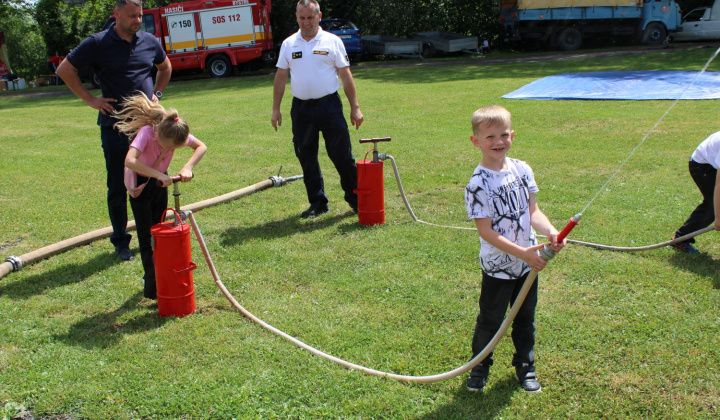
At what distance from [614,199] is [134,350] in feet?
16.4

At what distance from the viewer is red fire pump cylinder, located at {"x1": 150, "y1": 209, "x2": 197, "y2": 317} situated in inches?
153

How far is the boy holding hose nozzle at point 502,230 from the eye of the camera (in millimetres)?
2889

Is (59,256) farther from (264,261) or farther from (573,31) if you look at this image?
(573,31)

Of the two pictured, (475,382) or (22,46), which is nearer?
(475,382)

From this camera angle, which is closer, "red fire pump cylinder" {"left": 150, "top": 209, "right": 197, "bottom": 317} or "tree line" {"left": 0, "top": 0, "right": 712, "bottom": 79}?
"red fire pump cylinder" {"left": 150, "top": 209, "right": 197, "bottom": 317}

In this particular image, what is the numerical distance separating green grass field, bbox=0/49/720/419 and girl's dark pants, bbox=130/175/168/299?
0.18 meters

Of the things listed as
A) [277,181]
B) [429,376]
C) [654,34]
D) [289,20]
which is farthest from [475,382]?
[289,20]

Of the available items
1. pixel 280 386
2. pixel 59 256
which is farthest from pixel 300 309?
pixel 59 256

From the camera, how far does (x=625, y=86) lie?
13883 mm

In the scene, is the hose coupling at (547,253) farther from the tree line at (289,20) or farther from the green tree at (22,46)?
the green tree at (22,46)

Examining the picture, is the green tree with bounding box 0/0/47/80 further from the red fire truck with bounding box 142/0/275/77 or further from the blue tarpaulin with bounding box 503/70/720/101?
the blue tarpaulin with bounding box 503/70/720/101

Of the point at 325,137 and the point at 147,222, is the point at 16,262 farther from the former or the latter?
the point at 325,137

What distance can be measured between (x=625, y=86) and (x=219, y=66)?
16.3 metres

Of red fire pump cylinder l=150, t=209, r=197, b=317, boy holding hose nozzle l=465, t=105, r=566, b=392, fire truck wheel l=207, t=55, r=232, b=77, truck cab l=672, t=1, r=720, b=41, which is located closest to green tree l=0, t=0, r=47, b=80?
fire truck wheel l=207, t=55, r=232, b=77
